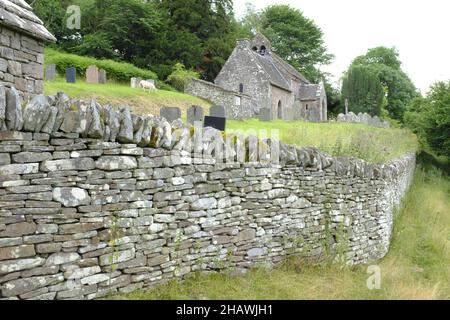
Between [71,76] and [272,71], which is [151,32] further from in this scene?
[71,76]

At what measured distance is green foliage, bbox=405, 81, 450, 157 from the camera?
23.5 metres

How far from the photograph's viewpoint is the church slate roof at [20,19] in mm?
7773

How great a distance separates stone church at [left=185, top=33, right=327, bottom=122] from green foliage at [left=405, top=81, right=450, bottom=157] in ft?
25.3

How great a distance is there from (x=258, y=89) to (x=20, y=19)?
1067 inches

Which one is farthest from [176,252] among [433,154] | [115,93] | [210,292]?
[433,154]

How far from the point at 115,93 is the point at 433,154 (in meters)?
19.0

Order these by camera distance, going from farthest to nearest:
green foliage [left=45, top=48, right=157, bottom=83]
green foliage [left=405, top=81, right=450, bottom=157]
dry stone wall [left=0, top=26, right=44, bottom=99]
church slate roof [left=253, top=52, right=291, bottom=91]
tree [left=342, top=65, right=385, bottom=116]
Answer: tree [left=342, top=65, right=385, bottom=116] < church slate roof [left=253, top=52, right=291, bottom=91] < green foliage [left=45, top=48, right=157, bottom=83] < green foliage [left=405, top=81, right=450, bottom=157] < dry stone wall [left=0, top=26, right=44, bottom=99]

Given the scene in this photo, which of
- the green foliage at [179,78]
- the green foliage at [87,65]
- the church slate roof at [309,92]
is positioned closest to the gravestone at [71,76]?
the green foliage at [87,65]

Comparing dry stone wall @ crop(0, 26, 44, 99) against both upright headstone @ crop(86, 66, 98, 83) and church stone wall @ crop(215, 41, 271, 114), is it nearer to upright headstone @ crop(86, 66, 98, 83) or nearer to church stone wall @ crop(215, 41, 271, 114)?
upright headstone @ crop(86, 66, 98, 83)

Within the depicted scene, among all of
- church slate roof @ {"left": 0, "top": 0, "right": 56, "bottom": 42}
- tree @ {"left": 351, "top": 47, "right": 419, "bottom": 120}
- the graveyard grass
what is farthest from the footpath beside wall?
tree @ {"left": 351, "top": 47, "right": 419, "bottom": 120}

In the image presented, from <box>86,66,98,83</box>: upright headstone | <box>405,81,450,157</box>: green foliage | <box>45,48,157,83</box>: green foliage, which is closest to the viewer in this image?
<box>86,66,98,83</box>: upright headstone

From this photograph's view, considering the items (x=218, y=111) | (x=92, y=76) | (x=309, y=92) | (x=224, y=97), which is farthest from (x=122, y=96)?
(x=309, y=92)

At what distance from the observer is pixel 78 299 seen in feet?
14.5

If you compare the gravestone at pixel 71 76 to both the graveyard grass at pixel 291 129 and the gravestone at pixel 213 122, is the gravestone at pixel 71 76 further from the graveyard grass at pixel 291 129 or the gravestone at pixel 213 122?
the gravestone at pixel 213 122
